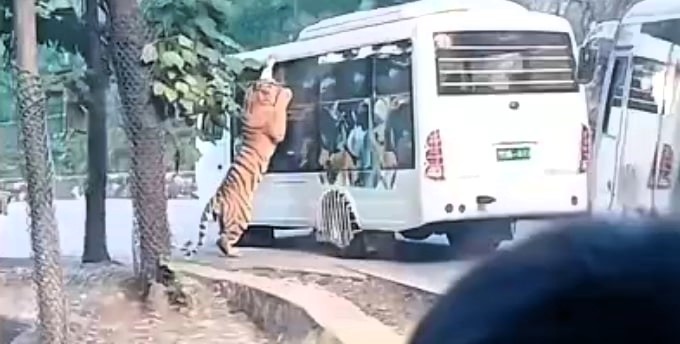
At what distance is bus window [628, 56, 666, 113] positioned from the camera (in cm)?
296

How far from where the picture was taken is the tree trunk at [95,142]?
2.98m

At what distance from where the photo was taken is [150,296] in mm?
3018

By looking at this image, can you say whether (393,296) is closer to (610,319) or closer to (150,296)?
(150,296)

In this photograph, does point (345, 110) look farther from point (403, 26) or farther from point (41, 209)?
point (41, 209)

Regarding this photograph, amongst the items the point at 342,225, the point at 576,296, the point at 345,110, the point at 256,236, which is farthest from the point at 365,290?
the point at 576,296

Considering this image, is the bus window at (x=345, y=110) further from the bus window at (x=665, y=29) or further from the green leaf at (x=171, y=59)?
the bus window at (x=665, y=29)

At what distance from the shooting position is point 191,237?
10.4ft

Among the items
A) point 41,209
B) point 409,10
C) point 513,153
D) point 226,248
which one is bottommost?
point 226,248

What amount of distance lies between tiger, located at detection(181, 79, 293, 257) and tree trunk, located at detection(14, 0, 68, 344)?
1.67 ft

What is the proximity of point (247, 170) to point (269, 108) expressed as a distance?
17cm

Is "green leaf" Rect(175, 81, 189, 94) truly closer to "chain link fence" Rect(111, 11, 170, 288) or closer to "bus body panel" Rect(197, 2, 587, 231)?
"chain link fence" Rect(111, 11, 170, 288)

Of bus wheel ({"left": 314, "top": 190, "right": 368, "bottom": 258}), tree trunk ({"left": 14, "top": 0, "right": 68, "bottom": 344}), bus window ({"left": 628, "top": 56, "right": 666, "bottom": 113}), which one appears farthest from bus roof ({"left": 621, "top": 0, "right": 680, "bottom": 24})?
tree trunk ({"left": 14, "top": 0, "right": 68, "bottom": 344})

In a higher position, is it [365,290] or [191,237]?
[191,237]

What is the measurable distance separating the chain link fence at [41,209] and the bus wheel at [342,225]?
0.74m
